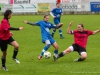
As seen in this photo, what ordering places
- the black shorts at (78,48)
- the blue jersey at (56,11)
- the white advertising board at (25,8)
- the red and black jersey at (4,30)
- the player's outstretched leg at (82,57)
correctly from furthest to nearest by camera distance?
1. the white advertising board at (25,8)
2. the blue jersey at (56,11)
3. the black shorts at (78,48)
4. the player's outstretched leg at (82,57)
5. the red and black jersey at (4,30)

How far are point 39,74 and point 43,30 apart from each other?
3.28 metres

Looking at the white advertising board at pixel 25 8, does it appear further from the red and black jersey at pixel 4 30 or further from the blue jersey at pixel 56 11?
the red and black jersey at pixel 4 30

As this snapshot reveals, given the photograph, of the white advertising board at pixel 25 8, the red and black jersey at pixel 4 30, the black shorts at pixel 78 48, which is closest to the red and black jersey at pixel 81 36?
the black shorts at pixel 78 48

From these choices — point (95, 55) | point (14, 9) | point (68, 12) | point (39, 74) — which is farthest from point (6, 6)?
point (39, 74)

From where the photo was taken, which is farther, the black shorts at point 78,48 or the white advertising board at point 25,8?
the white advertising board at point 25,8

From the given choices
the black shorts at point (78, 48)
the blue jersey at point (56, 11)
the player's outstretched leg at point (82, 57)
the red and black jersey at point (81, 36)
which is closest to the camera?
the player's outstretched leg at point (82, 57)

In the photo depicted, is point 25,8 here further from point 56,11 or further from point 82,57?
point 82,57

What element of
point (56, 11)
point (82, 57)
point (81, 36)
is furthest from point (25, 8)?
point (82, 57)

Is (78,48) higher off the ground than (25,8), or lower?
higher

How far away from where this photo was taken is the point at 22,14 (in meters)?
53.0

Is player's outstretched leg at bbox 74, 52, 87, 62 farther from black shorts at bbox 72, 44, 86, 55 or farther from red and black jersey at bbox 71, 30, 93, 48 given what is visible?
red and black jersey at bbox 71, 30, 93, 48

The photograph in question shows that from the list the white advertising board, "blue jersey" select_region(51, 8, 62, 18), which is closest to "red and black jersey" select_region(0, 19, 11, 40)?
"blue jersey" select_region(51, 8, 62, 18)

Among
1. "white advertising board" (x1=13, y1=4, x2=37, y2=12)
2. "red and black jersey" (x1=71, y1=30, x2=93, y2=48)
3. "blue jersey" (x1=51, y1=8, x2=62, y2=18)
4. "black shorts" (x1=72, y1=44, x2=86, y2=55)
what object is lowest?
"white advertising board" (x1=13, y1=4, x2=37, y2=12)

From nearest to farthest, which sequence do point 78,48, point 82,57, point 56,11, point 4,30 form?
point 4,30, point 82,57, point 78,48, point 56,11
